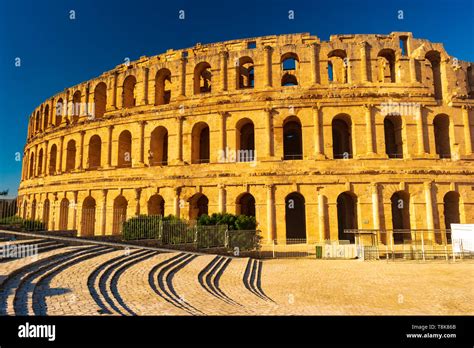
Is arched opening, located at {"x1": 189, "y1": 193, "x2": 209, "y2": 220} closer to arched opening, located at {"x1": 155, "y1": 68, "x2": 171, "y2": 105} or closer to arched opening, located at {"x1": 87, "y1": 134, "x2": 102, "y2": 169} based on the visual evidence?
arched opening, located at {"x1": 155, "y1": 68, "x2": 171, "y2": 105}

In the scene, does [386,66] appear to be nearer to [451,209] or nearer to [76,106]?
[451,209]

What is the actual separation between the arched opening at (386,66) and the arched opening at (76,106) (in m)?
27.5

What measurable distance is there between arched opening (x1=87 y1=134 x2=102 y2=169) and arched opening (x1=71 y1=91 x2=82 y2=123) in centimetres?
366

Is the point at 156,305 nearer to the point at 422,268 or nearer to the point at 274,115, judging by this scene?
the point at 422,268

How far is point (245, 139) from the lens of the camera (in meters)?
25.7

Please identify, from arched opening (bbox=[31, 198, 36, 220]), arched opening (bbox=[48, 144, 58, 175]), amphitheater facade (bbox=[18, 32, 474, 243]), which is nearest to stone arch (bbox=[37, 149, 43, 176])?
arched opening (bbox=[48, 144, 58, 175])

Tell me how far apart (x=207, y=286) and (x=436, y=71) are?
2471cm

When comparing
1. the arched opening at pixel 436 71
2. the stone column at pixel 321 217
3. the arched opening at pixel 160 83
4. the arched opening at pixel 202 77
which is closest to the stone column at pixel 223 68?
the arched opening at pixel 202 77

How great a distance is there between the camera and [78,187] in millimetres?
25656

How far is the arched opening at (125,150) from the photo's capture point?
25130mm

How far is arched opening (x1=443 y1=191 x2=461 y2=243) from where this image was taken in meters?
21.2
